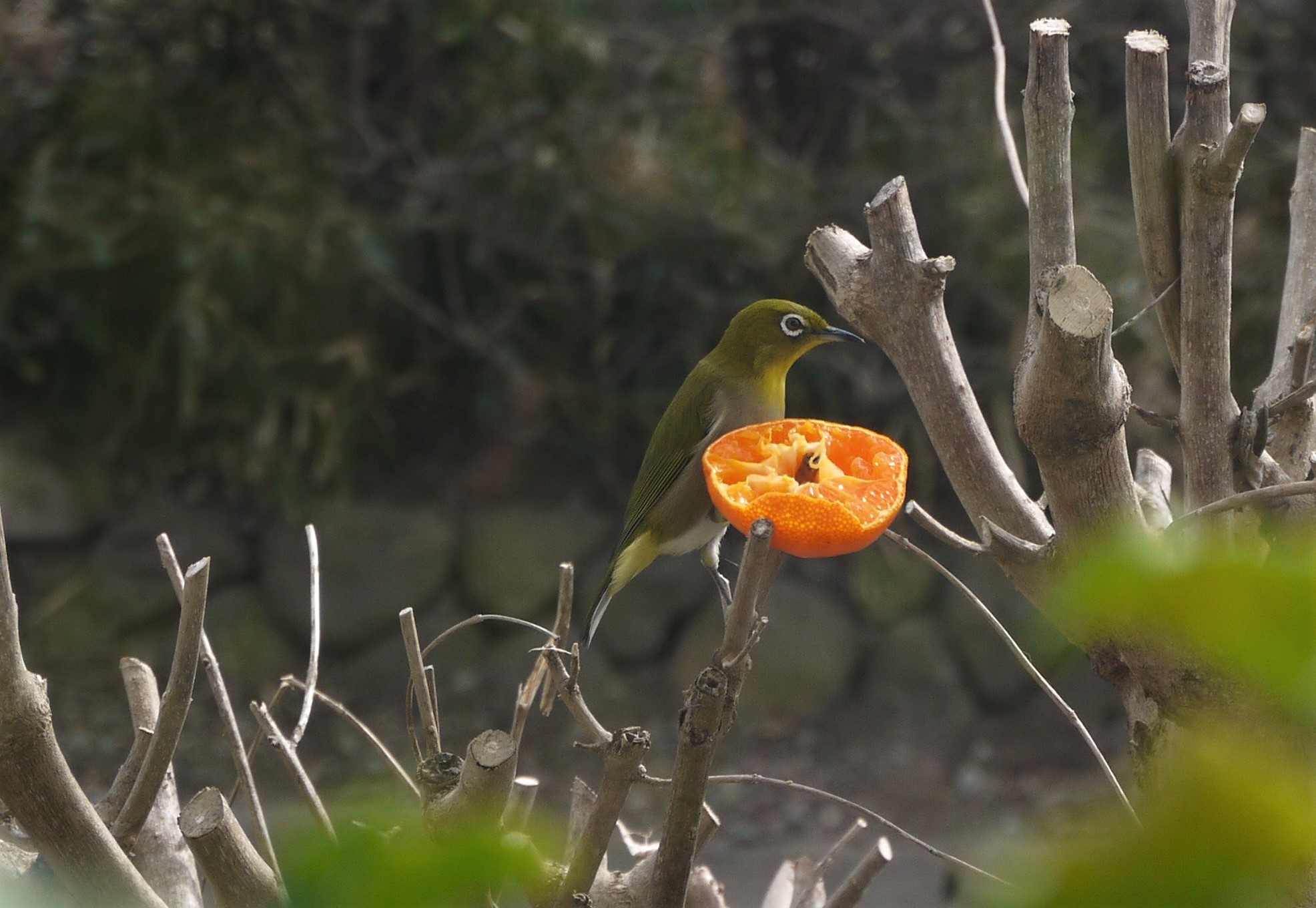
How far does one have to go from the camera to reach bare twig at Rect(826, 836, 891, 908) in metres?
1.34

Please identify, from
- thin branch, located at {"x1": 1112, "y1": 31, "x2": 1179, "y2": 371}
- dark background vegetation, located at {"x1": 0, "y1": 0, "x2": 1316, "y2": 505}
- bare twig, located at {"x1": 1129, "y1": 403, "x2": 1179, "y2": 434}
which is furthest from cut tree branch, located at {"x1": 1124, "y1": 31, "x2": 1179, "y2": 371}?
dark background vegetation, located at {"x1": 0, "y1": 0, "x2": 1316, "y2": 505}

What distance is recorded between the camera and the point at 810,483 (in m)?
1.26

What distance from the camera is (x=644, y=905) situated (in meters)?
1.22

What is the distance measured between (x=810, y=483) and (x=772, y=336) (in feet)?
3.18

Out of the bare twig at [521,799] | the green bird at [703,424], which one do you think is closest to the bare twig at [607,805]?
the bare twig at [521,799]

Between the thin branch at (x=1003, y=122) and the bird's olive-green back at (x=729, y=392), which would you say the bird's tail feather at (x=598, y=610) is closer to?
the bird's olive-green back at (x=729, y=392)

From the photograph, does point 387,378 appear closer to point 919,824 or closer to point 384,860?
point 919,824

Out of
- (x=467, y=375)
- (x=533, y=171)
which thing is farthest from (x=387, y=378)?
(x=533, y=171)

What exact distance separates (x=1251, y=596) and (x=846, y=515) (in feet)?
2.95

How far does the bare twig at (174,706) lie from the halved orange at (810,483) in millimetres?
481

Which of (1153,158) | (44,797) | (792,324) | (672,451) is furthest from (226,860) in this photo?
(792,324)

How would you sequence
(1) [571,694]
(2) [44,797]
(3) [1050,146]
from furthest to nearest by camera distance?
(3) [1050,146] → (1) [571,694] → (2) [44,797]

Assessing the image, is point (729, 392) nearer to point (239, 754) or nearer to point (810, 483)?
point (810, 483)

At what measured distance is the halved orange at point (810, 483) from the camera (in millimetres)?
1143
